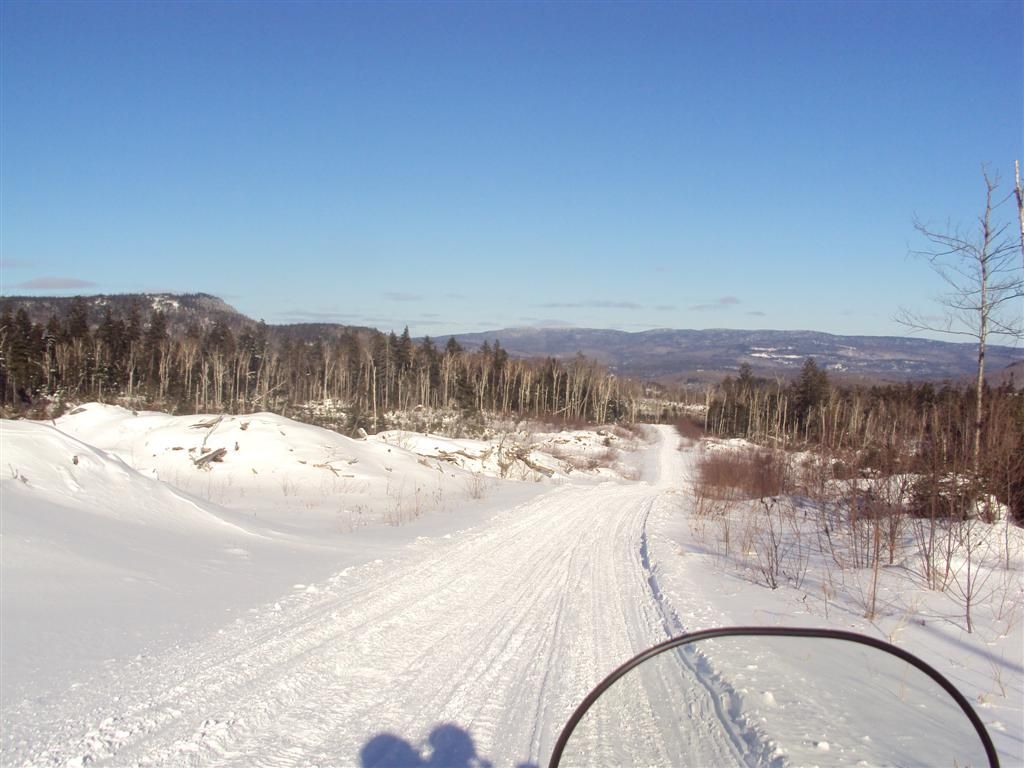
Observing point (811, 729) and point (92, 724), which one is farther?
point (92, 724)

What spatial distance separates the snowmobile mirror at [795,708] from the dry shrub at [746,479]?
17549mm

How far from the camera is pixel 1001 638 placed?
654cm

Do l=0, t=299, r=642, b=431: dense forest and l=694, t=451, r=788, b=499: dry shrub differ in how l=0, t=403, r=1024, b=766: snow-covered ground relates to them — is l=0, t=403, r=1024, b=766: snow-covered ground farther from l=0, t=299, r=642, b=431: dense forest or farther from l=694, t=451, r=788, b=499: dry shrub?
l=0, t=299, r=642, b=431: dense forest

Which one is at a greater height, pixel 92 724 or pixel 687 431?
pixel 92 724

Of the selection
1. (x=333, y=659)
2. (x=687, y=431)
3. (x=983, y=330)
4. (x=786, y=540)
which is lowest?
(x=687, y=431)

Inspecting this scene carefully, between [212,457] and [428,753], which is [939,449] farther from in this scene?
[212,457]

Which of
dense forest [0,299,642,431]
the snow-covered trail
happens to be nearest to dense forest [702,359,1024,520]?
A: the snow-covered trail

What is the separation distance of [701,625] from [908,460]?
3.96 metres

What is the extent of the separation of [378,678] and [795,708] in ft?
11.2

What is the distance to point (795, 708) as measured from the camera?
2748 millimetres

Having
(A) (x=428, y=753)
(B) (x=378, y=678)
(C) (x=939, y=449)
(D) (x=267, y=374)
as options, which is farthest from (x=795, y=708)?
(D) (x=267, y=374)

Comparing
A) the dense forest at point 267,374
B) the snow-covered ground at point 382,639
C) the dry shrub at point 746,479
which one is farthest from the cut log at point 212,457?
the dense forest at point 267,374

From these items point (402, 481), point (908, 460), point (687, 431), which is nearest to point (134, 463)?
point (402, 481)

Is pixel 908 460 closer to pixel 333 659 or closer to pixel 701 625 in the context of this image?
pixel 701 625
